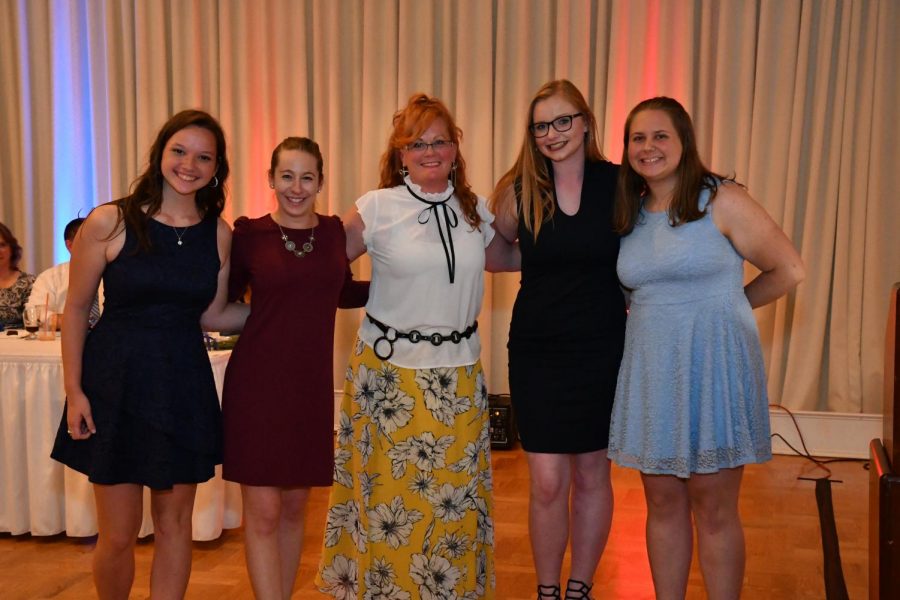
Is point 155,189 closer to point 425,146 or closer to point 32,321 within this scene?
point 425,146

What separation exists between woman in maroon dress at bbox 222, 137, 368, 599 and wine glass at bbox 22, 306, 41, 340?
→ 206cm

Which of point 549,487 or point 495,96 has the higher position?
point 495,96

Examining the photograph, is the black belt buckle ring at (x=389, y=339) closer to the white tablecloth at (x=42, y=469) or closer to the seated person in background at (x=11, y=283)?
the white tablecloth at (x=42, y=469)

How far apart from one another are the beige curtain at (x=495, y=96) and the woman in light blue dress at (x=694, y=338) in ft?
10.8

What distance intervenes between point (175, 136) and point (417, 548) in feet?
4.57

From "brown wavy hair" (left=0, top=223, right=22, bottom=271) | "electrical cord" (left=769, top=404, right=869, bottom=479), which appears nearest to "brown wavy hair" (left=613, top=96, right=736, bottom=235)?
"electrical cord" (left=769, top=404, right=869, bottom=479)

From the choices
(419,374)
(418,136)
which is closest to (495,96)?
(418,136)

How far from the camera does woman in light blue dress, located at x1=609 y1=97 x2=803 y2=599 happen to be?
2.61 metres

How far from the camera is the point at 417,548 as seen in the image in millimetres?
2898

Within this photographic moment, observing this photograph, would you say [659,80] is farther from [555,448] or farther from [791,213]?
[555,448]

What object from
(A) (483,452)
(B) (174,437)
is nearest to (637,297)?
(A) (483,452)

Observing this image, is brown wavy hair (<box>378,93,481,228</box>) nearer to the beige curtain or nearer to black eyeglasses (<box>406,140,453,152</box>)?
black eyeglasses (<box>406,140,453,152</box>)

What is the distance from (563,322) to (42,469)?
240cm

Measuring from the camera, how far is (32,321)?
445 centimetres
